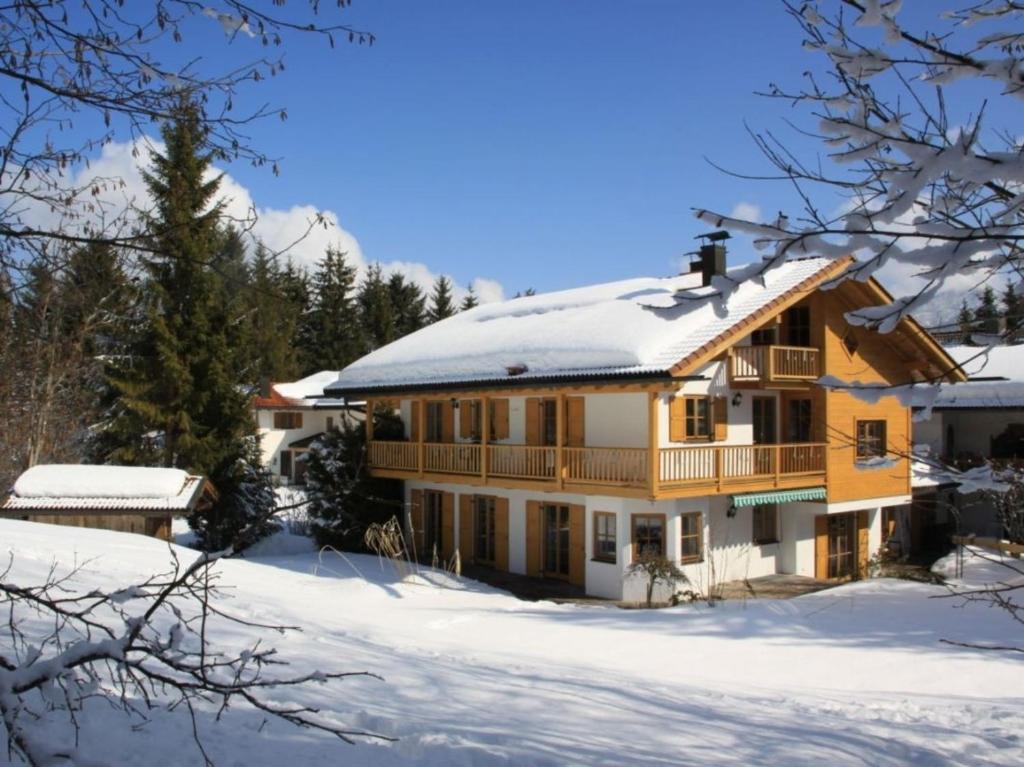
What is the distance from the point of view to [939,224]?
152 inches

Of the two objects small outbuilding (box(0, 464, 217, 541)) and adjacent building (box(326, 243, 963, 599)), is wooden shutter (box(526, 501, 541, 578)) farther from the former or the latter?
small outbuilding (box(0, 464, 217, 541))

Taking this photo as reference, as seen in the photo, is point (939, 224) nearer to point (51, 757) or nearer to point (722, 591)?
point (51, 757)

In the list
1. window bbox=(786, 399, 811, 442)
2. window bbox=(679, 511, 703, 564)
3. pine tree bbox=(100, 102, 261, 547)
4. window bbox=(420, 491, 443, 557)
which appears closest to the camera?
window bbox=(679, 511, 703, 564)

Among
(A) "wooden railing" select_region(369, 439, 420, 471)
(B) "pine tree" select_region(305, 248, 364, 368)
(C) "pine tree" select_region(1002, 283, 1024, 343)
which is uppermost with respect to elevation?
(B) "pine tree" select_region(305, 248, 364, 368)

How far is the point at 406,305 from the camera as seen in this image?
65.9 m

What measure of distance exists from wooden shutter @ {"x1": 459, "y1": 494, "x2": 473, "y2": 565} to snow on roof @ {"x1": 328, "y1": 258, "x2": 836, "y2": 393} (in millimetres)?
3316

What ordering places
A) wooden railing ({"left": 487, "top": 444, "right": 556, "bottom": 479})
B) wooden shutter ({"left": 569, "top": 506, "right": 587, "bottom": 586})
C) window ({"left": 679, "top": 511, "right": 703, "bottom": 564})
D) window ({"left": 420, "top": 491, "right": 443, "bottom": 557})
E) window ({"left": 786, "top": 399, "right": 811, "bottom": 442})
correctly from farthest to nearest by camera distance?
window ({"left": 420, "top": 491, "right": 443, "bottom": 557}), window ({"left": 786, "top": 399, "right": 811, "bottom": 442}), wooden railing ({"left": 487, "top": 444, "right": 556, "bottom": 479}), wooden shutter ({"left": 569, "top": 506, "right": 587, "bottom": 586}), window ({"left": 679, "top": 511, "right": 703, "bottom": 564})

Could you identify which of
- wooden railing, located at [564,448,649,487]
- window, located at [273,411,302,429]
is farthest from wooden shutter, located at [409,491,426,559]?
window, located at [273,411,302,429]

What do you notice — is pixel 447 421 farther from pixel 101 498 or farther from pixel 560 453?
pixel 101 498

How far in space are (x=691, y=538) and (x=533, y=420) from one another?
4.84 m

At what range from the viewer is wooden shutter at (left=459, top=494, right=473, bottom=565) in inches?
926

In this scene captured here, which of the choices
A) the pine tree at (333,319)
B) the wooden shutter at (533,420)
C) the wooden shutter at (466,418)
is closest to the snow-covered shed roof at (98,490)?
the wooden shutter at (466,418)

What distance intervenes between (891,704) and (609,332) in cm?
1198

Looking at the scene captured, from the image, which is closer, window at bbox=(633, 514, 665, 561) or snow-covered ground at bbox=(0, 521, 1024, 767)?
snow-covered ground at bbox=(0, 521, 1024, 767)
